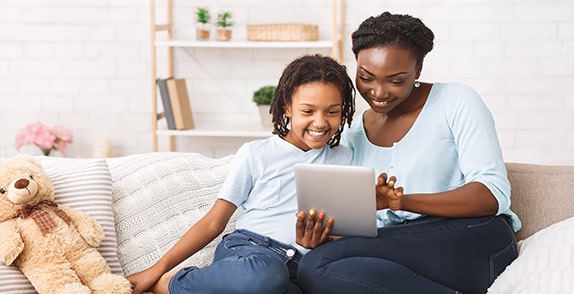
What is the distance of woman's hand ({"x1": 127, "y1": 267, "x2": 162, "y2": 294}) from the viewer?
1.55 metres

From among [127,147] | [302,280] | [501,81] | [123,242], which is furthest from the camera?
[127,147]

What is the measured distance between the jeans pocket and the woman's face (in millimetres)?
446

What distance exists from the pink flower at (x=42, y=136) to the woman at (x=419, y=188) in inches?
78.3

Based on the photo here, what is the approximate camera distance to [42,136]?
3172 millimetres

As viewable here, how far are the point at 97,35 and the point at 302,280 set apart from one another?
7.79 ft

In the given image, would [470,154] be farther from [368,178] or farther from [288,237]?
[288,237]

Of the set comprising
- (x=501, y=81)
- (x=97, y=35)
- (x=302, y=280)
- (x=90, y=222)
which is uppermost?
(x=97, y=35)

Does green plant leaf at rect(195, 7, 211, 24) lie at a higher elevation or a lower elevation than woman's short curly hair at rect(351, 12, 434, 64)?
higher

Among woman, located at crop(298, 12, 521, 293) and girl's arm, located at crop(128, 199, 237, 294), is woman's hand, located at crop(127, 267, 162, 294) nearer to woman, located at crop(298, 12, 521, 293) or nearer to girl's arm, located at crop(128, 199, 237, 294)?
girl's arm, located at crop(128, 199, 237, 294)

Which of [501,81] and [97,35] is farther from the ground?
[97,35]

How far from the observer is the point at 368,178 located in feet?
4.46

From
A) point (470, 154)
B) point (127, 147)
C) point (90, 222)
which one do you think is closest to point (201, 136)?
point (127, 147)

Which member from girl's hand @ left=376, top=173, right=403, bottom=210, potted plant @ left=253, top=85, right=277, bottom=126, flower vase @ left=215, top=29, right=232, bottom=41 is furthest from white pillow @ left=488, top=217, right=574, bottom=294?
flower vase @ left=215, top=29, right=232, bottom=41

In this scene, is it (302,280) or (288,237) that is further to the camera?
(288,237)
